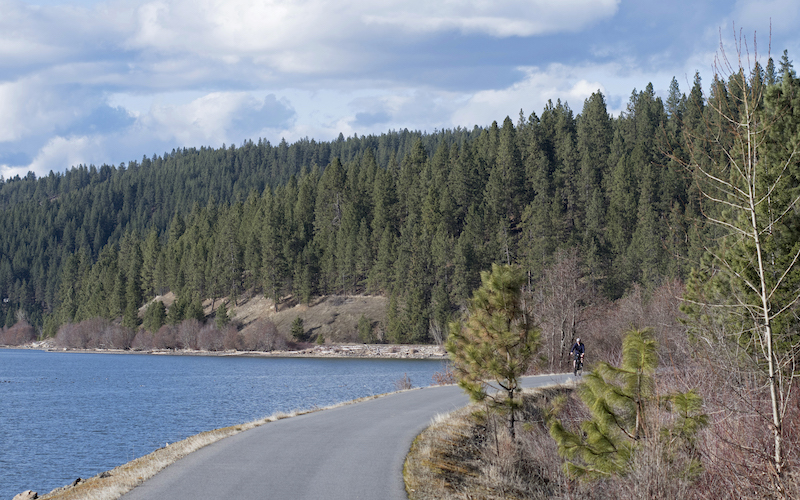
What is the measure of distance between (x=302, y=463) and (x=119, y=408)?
98.5ft

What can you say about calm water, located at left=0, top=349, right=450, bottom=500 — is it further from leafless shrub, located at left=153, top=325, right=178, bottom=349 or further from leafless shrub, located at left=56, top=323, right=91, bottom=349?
leafless shrub, located at left=56, top=323, right=91, bottom=349

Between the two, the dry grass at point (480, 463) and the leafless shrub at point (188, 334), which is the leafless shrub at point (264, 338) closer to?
the leafless shrub at point (188, 334)

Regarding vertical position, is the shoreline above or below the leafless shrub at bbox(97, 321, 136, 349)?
below

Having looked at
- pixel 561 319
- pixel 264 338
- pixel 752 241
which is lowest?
pixel 264 338

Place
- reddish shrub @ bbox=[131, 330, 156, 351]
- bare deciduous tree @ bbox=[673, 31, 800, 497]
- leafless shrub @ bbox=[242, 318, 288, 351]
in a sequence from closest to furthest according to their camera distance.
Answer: bare deciduous tree @ bbox=[673, 31, 800, 497] < leafless shrub @ bbox=[242, 318, 288, 351] < reddish shrub @ bbox=[131, 330, 156, 351]

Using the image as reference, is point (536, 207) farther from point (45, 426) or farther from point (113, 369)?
point (45, 426)

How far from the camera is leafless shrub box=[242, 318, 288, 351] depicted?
103m

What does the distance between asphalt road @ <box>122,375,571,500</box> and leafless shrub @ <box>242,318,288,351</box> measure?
8422 cm

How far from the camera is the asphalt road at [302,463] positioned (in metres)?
11.3

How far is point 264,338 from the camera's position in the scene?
10375 centimetres

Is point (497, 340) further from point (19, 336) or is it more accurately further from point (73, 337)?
point (19, 336)

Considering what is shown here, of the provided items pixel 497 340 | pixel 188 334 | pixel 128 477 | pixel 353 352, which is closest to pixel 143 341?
pixel 188 334

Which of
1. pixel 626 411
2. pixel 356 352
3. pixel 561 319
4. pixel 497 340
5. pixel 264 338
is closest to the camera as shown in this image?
pixel 626 411

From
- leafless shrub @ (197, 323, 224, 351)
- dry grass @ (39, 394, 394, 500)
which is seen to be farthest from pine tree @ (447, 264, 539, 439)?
leafless shrub @ (197, 323, 224, 351)
